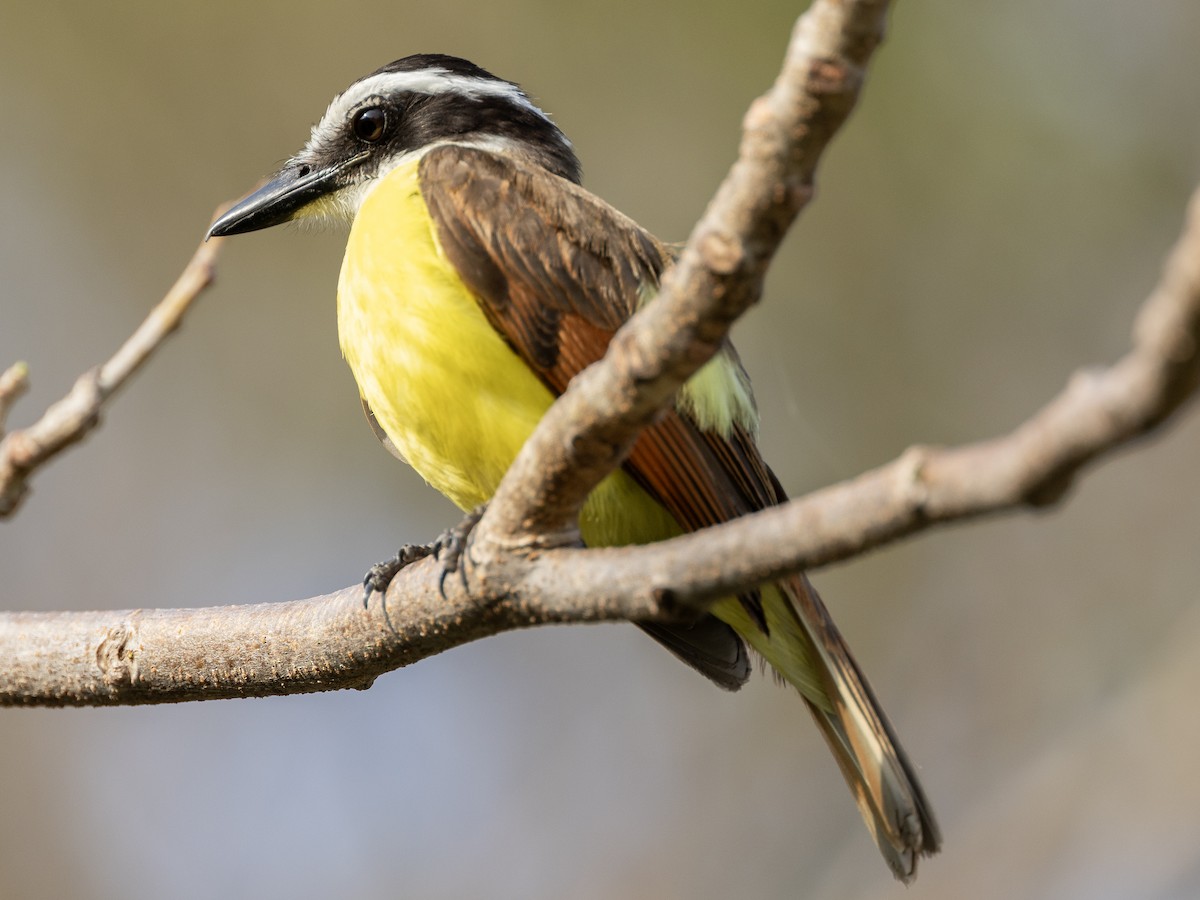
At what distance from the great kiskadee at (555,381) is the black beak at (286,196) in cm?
50

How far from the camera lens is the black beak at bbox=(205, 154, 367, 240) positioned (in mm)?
4441

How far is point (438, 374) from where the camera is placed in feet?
11.1

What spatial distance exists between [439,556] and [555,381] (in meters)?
0.62

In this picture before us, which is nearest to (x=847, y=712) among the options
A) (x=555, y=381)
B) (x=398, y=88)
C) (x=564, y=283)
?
(x=555, y=381)

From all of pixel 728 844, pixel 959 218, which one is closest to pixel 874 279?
pixel 959 218

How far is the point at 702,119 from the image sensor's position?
26.6 ft

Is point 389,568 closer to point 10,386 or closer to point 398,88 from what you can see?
point 10,386

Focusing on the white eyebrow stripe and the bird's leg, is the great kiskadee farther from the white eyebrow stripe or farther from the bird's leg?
the white eyebrow stripe

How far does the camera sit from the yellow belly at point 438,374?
3.38 meters

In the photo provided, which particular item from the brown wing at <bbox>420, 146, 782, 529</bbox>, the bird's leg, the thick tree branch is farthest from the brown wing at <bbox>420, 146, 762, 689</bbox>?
the thick tree branch

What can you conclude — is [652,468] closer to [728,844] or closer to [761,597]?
[761,597]

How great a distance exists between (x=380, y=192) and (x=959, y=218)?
484 centimetres

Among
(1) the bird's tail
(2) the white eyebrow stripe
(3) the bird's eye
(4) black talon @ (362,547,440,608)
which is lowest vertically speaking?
(1) the bird's tail

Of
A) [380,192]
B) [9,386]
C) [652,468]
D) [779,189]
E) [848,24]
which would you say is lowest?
[652,468]
